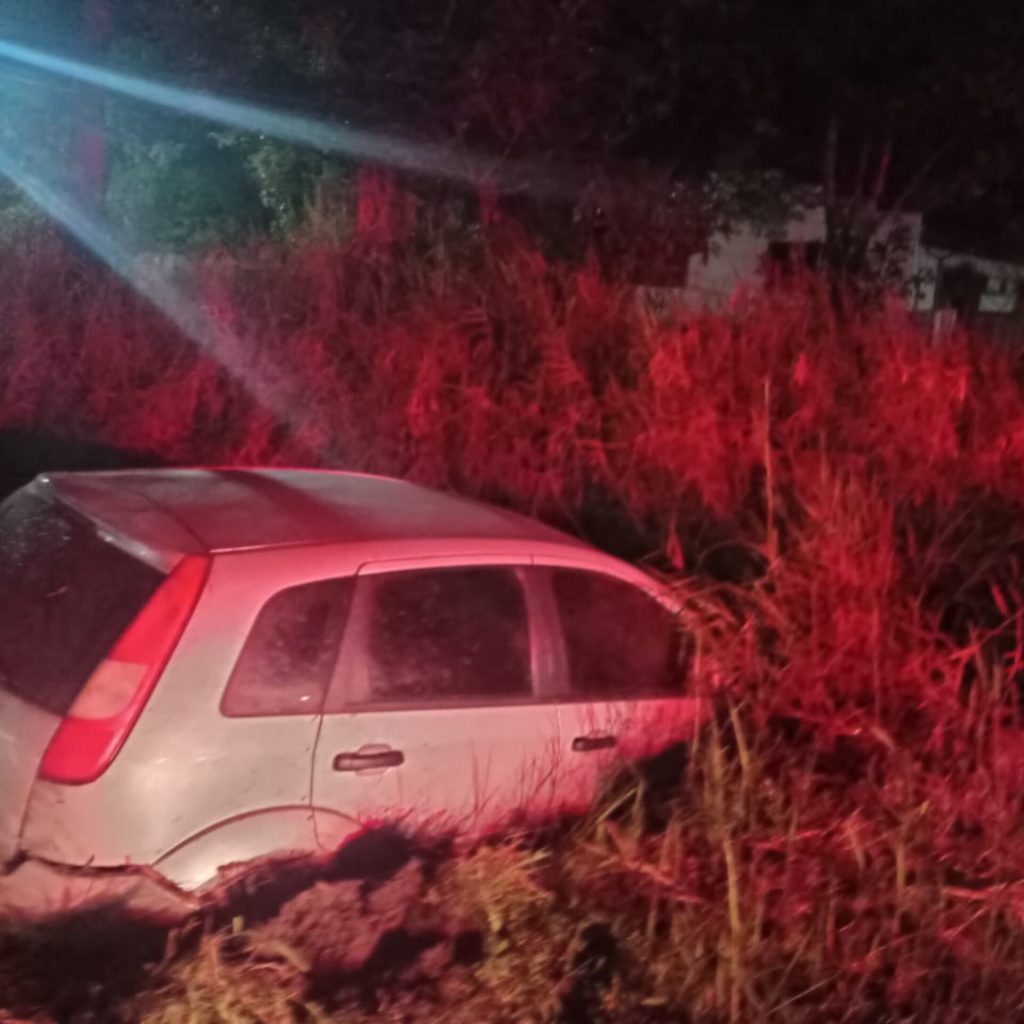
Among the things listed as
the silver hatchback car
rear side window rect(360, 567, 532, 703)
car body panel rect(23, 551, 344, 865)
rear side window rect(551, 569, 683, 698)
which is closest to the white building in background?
rear side window rect(551, 569, 683, 698)

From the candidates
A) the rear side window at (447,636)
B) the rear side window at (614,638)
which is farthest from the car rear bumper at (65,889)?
the rear side window at (614,638)

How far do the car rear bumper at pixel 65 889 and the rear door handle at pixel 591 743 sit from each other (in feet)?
4.69

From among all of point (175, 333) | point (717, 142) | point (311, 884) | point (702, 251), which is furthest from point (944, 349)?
point (311, 884)

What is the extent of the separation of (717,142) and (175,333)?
18.4ft

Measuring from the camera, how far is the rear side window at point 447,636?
13.0 ft

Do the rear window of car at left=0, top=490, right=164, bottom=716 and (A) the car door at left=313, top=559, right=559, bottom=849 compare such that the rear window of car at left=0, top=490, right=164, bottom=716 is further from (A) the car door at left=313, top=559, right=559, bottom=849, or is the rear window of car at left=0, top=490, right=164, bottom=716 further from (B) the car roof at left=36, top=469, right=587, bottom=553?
(A) the car door at left=313, top=559, right=559, bottom=849

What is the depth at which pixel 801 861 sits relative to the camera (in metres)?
4.15

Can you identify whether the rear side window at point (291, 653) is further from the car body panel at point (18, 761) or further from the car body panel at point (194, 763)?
the car body panel at point (18, 761)

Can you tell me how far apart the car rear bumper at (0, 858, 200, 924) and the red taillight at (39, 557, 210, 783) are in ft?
0.80

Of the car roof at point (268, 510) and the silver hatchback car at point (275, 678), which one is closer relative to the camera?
the silver hatchback car at point (275, 678)

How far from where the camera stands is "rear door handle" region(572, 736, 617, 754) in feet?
14.3

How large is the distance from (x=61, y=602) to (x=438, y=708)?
1130mm

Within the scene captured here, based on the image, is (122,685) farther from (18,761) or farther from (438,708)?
(438,708)

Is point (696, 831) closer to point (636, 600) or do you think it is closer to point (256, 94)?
point (636, 600)
